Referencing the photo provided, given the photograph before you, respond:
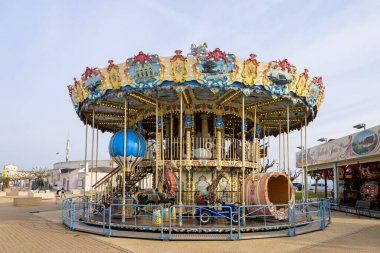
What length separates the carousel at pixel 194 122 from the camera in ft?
41.6

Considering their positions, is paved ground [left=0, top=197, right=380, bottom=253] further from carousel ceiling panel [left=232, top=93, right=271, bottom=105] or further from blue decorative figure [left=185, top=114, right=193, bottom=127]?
blue decorative figure [left=185, top=114, right=193, bottom=127]

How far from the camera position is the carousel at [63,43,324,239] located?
12688 mm

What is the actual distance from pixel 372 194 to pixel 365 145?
11.0ft

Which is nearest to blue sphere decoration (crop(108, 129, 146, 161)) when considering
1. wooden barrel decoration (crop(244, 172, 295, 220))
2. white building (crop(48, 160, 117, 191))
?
wooden barrel decoration (crop(244, 172, 295, 220))

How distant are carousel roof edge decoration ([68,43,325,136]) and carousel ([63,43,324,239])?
0.12 feet

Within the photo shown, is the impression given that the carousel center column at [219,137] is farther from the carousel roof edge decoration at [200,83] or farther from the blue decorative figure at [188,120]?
the blue decorative figure at [188,120]

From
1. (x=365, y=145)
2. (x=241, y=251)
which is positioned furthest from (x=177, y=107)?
(x=365, y=145)

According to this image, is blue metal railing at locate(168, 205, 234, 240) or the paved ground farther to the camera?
→ blue metal railing at locate(168, 205, 234, 240)

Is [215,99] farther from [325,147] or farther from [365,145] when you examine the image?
[325,147]

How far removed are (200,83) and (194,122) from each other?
3.92 meters

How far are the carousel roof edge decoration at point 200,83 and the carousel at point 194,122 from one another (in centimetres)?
4

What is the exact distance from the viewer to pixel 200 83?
12781mm

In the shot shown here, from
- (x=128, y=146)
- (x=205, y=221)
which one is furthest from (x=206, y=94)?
(x=205, y=221)

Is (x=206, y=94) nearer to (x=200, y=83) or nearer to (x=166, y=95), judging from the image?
(x=166, y=95)
